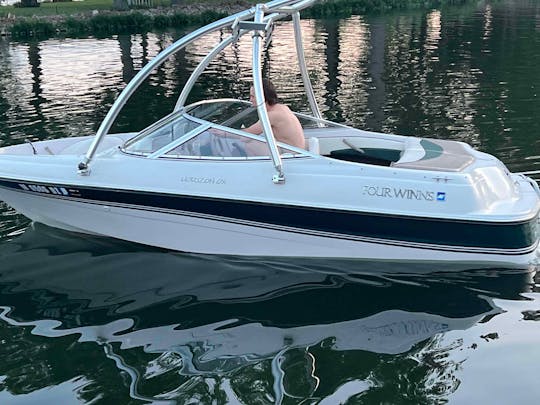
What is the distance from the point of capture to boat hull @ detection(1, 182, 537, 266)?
6.19 m

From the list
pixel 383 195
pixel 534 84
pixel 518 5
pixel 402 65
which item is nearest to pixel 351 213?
pixel 383 195

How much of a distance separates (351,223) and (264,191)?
3.06 ft

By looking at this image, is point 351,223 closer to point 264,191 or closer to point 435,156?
point 264,191

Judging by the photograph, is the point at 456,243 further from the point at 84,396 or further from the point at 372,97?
the point at 372,97

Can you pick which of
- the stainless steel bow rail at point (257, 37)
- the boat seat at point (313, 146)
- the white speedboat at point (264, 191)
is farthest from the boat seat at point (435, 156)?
the stainless steel bow rail at point (257, 37)

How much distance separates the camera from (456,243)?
6113 mm

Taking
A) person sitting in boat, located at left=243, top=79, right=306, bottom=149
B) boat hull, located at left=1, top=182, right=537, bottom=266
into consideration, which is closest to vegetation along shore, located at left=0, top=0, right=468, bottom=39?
boat hull, located at left=1, top=182, right=537, bottom=266

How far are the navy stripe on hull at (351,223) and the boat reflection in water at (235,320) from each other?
1.26 feet

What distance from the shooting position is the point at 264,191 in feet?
20.4

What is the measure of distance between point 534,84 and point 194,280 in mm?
14038

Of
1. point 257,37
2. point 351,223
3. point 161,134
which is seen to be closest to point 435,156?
point 351,223

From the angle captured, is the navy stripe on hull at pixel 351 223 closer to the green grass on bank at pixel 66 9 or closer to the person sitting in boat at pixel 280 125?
the person sitting in boat at pixel 280 125

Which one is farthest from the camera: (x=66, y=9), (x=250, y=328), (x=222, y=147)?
(x=66, y=9)

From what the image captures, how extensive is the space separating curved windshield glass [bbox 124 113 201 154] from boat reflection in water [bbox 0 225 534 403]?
3.79ft
